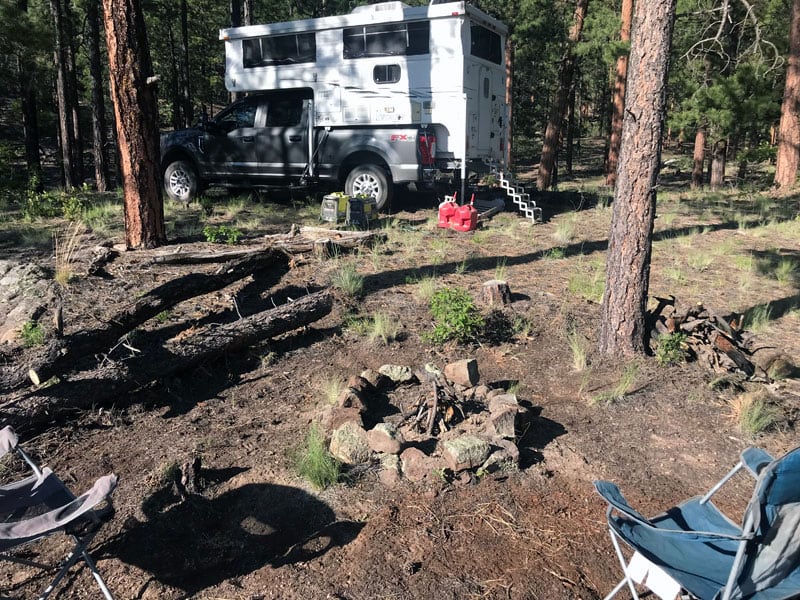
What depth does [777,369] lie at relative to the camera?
197 inches

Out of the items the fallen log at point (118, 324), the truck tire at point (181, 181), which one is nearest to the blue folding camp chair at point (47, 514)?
the fallen log at point (118, 324)

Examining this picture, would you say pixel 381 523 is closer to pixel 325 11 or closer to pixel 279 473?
pixel 279 473

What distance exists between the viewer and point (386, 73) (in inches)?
429

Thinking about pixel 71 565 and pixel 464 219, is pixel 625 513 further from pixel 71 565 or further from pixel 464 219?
pixel 464 219

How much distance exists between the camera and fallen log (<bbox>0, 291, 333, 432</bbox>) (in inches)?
161

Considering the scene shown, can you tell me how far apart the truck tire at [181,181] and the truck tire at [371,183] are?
10.7 feet

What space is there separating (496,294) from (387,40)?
6.56 m

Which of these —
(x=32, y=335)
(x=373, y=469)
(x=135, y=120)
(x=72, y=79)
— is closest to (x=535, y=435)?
(x=373, y=469)

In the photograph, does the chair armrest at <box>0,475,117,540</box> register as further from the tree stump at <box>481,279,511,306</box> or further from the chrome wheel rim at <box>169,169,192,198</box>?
the chrome wheel rim at <box>169,169,192,198</box>

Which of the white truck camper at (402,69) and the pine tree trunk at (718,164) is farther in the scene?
the pine tree trunk at (718,164)

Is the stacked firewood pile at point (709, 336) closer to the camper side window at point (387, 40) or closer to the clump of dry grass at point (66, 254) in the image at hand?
the clump of dry grass at point (66, 254)

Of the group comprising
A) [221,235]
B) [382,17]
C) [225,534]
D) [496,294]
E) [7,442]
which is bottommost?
[225,534]

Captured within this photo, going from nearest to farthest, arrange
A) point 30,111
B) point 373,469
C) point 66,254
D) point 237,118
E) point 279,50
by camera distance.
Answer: point 373,469 → point 66,254 → point 237,118 → point 279,50 → point 30,111

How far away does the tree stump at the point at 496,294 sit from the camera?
628cm
